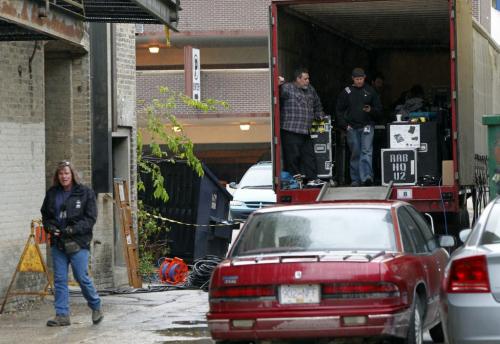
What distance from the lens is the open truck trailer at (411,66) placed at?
614 inches

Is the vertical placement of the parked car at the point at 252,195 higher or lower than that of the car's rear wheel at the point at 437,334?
higher

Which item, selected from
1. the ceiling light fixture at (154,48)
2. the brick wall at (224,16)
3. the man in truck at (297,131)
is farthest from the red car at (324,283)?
the ceiling light fixture at (154,48)

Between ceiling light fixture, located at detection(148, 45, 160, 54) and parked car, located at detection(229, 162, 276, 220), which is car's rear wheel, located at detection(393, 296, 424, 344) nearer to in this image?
parked car, located at detection(229, 162, 276, 220)

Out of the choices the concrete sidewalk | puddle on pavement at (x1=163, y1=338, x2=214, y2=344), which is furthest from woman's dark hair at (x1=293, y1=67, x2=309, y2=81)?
puddle on pavement at (x1=163, y1=338, x2=214, y2=344)

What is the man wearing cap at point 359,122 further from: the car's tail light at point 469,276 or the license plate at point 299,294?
the car's tail light at point 469,276

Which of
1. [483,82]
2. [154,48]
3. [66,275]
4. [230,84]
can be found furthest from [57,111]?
[154,48]

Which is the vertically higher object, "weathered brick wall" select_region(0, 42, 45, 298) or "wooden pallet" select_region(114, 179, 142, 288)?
"weathered brick wall" select_region(0, 42, 45, 298)

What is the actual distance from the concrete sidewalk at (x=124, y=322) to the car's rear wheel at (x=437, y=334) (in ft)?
7.08

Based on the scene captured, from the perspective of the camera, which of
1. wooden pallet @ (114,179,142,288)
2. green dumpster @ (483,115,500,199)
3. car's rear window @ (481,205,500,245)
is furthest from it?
wooden pallet @ (114,179,142,288)

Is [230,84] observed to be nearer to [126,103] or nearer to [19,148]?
[126,103]

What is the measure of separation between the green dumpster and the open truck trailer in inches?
10.7

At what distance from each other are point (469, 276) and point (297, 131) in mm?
8106

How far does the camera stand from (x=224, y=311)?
9.53m

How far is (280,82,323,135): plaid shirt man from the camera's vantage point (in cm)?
1625
